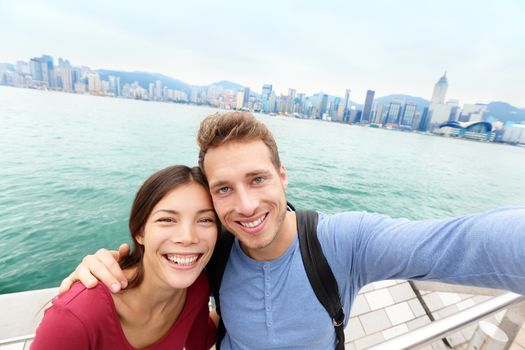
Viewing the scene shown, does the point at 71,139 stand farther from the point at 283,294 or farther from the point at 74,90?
the point at 74,90

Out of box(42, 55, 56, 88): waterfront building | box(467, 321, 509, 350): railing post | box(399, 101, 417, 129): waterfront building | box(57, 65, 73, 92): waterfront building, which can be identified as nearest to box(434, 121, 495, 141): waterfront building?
box(399, 101, 417, 129): waterfront building

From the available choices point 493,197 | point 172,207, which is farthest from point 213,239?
point 493,197

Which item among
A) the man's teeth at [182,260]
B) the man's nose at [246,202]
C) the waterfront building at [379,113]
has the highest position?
the waterfront building at [379,113]

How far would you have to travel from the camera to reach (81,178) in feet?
39.0

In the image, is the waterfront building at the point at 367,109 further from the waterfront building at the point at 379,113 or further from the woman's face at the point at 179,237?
the woman's face at the point at 179,237

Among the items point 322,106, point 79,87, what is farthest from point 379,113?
point 79,87

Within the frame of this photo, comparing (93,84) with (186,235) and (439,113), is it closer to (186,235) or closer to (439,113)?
(186,235)

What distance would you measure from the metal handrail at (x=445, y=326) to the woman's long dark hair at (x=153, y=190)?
4.01 ft

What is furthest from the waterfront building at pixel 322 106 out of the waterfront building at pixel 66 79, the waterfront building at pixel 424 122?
the waterfront building at pixel 66 79

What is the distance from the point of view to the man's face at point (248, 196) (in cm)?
138

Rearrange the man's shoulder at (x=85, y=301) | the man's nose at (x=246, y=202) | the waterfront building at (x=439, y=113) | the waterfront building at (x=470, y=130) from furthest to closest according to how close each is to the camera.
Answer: the waterfront building at (x=439, y=113), the waterfront building at (x=470, y=130), the man's nose at (x=246, y=202), the man's shoulder at (x=85, y=301)

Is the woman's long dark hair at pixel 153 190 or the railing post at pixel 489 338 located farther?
the railing post at pixel 489 338

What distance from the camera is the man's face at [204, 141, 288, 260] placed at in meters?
1.38

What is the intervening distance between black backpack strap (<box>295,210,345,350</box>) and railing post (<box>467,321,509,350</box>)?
1.26 m
